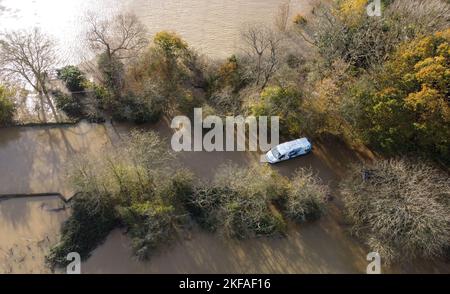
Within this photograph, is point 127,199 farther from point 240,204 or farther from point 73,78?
point 73,78

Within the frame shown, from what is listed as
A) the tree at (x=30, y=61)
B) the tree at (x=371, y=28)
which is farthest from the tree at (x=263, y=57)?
the tree at (x=30, y=61)

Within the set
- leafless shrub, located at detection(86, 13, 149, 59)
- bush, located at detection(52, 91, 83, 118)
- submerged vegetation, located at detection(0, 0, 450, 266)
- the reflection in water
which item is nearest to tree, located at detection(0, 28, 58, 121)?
submerged vegetation, located at detection(0, 0, 450, 266)

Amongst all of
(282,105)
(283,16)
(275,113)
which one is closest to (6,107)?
(275,113)

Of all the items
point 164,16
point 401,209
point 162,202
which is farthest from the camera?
point 164,16

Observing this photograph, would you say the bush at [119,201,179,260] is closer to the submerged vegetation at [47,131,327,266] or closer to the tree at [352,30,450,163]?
the submerged vegetation at [47,131,327,266]

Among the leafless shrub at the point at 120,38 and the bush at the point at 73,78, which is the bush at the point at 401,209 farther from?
the bush at the point at 73,78
